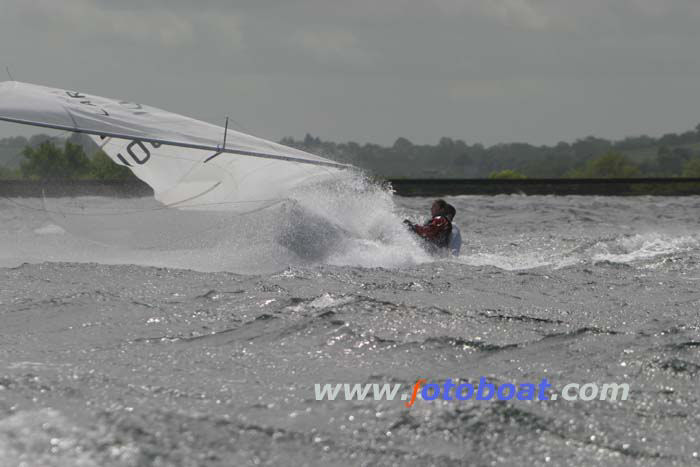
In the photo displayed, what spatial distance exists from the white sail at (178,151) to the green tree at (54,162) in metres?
0.47

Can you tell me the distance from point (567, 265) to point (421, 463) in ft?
21.4

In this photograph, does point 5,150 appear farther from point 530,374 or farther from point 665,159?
point 665,159

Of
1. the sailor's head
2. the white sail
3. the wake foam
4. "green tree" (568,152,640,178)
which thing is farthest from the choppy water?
"green tree" (568,152,640,178)

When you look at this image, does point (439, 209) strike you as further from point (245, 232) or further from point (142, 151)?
point (142, 151)

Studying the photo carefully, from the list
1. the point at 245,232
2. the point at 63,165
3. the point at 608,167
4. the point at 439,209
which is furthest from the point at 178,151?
the point at 608,167

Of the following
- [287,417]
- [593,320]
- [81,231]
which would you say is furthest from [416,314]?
[81,231]

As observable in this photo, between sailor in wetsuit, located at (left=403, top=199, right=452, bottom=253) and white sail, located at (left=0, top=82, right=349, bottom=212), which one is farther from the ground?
white sail, located at (left=0, top=82, right=349, bottom=212)

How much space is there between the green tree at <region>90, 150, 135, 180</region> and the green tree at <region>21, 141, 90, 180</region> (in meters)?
0.10

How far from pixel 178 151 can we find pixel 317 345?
21.9 ft

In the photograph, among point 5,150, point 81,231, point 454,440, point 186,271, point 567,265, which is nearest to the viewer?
point 454,440

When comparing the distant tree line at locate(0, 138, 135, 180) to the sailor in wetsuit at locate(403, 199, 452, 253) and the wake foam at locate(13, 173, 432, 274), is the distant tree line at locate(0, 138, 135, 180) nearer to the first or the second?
the wake foam at locate(13, 173, 432, 274)

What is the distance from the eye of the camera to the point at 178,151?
10875mm

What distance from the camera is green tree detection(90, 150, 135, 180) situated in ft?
36.7

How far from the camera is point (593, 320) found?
5523 millimetres
